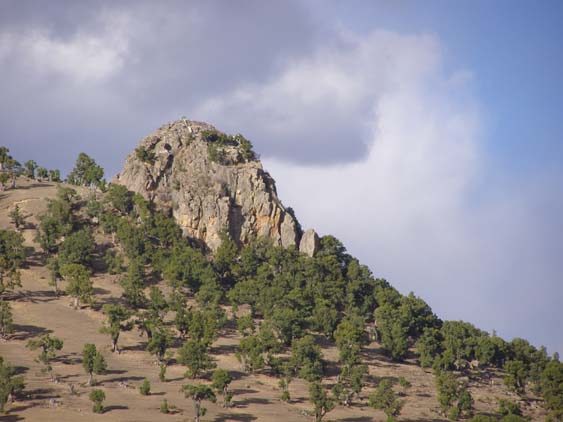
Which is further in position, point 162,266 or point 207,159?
point 207,159

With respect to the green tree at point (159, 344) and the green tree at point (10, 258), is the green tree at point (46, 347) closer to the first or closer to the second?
the green tree at point (159, 344)

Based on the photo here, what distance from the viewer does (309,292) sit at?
167 metres

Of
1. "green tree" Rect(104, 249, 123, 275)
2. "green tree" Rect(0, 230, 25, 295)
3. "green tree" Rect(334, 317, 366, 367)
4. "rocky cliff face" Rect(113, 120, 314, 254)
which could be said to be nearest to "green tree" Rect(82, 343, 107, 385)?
"green tree" Rect(0, 230, 25, 295)

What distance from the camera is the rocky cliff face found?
614 feet

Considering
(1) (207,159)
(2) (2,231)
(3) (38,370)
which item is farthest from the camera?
(1) (207,159)

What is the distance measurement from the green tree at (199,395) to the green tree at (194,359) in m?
11.7

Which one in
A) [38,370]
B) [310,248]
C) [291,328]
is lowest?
[38,370]

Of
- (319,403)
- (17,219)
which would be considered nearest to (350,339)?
(319,403)

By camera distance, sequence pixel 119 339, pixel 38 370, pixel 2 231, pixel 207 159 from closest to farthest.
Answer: pixel 38 370, pixel 119 339, pixel 2 231, pixel 207 159

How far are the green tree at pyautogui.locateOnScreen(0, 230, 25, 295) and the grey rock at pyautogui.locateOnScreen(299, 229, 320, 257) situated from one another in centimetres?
7282

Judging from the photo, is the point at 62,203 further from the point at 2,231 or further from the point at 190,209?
the point at 190,209

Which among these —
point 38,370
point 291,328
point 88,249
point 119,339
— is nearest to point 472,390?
point 291,328

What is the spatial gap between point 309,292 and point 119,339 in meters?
52.0

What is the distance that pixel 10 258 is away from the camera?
152m
